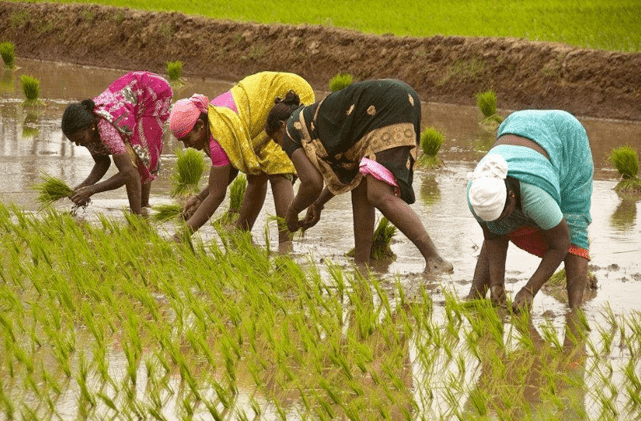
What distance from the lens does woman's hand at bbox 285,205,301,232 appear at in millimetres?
5457

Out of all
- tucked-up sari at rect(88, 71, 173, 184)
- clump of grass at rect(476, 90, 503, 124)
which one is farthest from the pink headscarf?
clump of grass at rect(476, 90, 503, 124)

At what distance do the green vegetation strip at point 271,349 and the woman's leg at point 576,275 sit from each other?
188mm

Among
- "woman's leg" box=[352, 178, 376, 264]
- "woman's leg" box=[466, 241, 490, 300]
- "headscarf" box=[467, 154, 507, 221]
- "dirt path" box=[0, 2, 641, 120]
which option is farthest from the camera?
"dirt path" box=[0, 2, 641, 120]

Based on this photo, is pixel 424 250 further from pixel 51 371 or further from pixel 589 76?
pixel 589 76

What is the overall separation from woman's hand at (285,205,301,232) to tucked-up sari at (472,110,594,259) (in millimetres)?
1283

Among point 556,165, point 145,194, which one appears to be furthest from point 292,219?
point 145,194

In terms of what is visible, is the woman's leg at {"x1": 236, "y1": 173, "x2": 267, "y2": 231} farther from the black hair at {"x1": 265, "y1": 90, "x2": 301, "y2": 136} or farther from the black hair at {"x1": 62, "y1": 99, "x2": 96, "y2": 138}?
the black hair at {"x1": 62, "y1": 99, "x2": 96, "y2": 138}

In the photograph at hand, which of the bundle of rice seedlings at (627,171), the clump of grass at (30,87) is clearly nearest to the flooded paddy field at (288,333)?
the bundle of rice seedlings at (627,171)

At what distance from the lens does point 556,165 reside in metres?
4.42

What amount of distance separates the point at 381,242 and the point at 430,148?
2.93 m

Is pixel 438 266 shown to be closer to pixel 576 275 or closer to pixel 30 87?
pixel 576 275

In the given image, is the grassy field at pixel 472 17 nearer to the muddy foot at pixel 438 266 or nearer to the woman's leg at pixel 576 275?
the muddy foot at pixel 438 266

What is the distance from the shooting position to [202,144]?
19.0 ft

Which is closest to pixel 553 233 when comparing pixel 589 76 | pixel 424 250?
pixel 424 250
